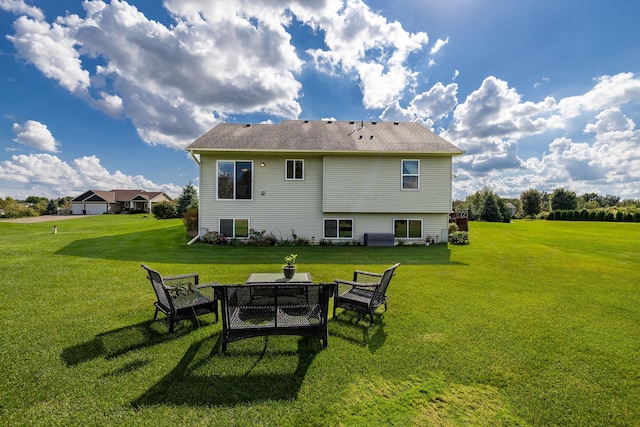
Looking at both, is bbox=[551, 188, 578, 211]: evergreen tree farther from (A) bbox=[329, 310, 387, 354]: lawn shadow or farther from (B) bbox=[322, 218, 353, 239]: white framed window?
(A) bbox=[329, 310, 387, 354]: lawn shadow

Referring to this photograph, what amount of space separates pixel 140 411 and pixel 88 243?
48.1ft

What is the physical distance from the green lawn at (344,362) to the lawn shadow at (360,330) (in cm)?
4

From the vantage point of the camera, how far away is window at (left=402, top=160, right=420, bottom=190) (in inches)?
598

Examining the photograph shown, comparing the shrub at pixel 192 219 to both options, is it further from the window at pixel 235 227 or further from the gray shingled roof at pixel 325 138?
the gray shingled roof at pixel 325 138

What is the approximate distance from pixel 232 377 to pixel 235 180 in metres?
12.8

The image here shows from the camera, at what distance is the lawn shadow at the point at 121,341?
3.78m

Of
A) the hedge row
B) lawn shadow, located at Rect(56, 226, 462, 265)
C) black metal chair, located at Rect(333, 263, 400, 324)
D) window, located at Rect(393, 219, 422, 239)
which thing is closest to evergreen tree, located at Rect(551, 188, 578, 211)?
the hedge row

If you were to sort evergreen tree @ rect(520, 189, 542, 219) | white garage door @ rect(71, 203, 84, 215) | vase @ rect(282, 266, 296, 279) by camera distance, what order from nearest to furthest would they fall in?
vase @ rect(282, 266, 296, 279), white garage door @ rect(71, 203, 84, 215), evergreen tree @ rect(520, 189, 542, 219)

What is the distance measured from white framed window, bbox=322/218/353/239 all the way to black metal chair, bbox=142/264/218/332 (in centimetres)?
1047

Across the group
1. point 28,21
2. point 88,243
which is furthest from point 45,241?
point 28,21

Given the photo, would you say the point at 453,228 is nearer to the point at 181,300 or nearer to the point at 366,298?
the point at 366,298

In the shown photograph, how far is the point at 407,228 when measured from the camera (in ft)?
51.2

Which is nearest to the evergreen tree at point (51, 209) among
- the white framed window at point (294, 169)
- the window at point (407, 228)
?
the white framed window at point (294, 169)

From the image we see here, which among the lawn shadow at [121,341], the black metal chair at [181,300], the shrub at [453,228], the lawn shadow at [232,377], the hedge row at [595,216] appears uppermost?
the hedge row at [595,216]
